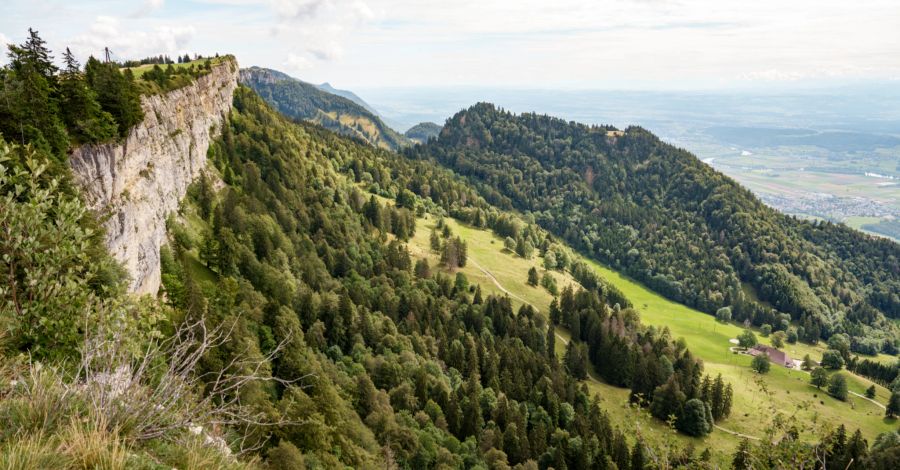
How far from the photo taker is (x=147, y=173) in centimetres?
5697

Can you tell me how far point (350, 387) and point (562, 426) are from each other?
39463mm

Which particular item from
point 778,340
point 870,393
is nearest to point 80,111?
point 870,393

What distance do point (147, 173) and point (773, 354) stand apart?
174 m

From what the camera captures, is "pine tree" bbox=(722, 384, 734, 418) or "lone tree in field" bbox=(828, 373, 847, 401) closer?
"pine tree" bbox=(722, 384, 734, 418)

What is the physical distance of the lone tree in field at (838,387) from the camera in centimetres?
12250

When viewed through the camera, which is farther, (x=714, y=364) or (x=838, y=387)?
(x=714, y=364)

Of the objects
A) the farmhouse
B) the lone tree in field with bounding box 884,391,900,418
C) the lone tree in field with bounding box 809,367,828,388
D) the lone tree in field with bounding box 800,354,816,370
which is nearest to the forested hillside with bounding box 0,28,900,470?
the lone tree in field with bounding box 800,354,816,370

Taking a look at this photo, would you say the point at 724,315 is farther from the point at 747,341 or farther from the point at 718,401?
the point at 718,401

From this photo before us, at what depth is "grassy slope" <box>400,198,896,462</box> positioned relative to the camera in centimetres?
9788

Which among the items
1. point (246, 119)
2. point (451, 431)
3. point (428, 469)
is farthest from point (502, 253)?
point (428, 469)

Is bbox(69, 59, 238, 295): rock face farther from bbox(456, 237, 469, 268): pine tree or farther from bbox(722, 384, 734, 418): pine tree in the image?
bbox(722, 384, 734, 418): pine tree

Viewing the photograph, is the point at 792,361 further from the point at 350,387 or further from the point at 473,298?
the point at 350,387

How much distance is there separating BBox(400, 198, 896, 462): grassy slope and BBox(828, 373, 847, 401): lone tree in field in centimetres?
175

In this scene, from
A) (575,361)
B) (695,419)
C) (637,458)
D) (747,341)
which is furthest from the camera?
(747,341)
